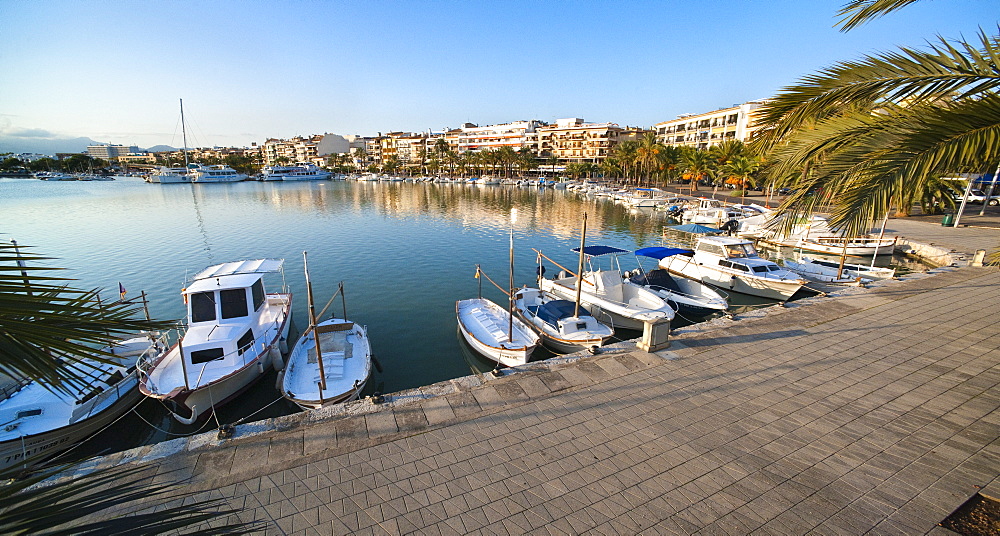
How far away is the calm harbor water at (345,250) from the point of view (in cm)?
1484

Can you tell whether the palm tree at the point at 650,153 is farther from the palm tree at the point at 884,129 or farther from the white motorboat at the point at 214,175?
the white motorboat at the point at 214,175

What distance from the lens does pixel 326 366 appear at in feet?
40.5

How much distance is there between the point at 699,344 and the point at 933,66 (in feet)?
23.9

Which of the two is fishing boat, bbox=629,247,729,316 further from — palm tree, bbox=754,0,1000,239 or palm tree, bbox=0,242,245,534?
palm tree, bbox=0,242,245,534

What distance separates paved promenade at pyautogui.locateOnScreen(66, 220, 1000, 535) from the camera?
5.64m

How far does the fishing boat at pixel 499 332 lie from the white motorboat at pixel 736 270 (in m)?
11.9

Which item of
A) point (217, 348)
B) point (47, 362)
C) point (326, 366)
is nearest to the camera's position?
point (47, 362)

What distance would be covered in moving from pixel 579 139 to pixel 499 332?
109m

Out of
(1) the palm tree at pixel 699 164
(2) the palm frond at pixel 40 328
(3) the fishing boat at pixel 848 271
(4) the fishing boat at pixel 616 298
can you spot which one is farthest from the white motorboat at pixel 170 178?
(2) the palm frond at pixel 40 328

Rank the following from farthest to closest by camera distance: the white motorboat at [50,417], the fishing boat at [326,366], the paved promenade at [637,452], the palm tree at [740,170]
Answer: the palm tree at [740,170]
the fishing boat at [326,366]
the white motorboat at [50,417]
the paved promenade at [637,452]

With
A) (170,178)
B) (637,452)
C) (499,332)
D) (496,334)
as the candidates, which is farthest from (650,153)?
(170,178)

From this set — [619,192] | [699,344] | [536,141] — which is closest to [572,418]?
[699,344]

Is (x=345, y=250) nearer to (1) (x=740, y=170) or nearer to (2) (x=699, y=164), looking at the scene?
(1) (x=740, y=170)

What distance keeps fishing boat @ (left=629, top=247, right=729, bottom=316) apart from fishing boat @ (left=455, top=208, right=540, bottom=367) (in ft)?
23.1
